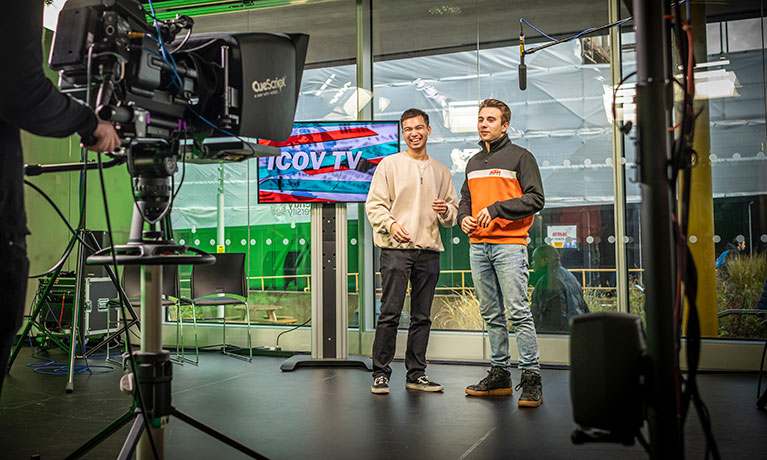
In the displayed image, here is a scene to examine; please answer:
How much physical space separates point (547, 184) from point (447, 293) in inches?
46.2

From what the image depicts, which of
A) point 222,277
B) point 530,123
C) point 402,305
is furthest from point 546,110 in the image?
point 222,277

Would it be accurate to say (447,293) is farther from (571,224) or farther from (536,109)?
(536,109)

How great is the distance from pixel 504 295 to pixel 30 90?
8.58 feet

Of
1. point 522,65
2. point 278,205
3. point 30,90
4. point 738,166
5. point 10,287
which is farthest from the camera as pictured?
point 278,205

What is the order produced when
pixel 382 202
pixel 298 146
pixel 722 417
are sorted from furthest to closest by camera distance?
pixel 298 146 < pixel 382 202 < pixel 722 417

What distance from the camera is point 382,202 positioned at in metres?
3.75

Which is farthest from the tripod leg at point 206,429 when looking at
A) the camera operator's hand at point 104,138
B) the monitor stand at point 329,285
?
the monitor stand at point 329,285

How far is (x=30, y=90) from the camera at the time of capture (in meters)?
1.37

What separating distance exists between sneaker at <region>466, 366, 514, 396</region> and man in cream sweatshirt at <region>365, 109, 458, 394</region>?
26 centimetres

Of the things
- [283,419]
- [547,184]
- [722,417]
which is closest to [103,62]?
[283,419]

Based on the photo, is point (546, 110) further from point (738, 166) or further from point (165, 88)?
point (165, 88)

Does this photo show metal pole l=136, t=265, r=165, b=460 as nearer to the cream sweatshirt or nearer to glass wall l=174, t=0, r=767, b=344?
the cream sweatshirt

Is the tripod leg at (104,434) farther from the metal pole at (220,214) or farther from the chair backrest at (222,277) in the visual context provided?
the metal pole at (220,214)

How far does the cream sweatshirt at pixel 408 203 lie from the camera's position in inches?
147
